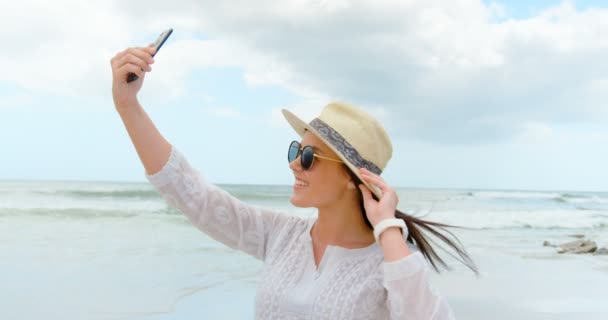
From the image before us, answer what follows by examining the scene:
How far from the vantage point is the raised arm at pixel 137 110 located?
5.66 feet

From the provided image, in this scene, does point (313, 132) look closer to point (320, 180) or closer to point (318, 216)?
point (320, 180)

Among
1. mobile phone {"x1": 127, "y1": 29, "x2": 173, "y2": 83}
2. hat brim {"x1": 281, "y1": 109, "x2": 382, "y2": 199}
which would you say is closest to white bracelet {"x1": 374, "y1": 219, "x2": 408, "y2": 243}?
hat brim {"x1": 281, "y1": 109, "x2": 382, "y2": 199}

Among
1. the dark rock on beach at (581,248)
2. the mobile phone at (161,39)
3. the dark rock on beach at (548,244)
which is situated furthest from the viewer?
the dark rock on beach at (548,244)

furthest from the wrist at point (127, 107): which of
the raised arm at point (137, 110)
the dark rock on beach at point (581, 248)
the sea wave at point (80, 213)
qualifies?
the sea wave at point (80, 213)

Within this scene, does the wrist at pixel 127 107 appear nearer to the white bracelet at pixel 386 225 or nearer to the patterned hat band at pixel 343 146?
the patterned hat band at pixel 343 146

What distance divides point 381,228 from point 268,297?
0.46m

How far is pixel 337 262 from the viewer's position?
1.95 metres

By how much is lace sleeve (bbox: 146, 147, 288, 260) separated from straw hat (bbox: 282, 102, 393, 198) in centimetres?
37

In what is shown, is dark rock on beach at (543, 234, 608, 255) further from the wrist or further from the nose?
the wrist

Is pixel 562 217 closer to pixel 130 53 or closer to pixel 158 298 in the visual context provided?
pixel 158 298

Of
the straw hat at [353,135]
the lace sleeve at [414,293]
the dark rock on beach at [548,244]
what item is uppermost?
the dark rock on beach at [548,244]

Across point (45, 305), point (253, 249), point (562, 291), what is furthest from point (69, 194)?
point (253, 249)

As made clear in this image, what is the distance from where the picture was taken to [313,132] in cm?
201

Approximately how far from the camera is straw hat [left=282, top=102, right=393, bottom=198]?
1971 millimetres
